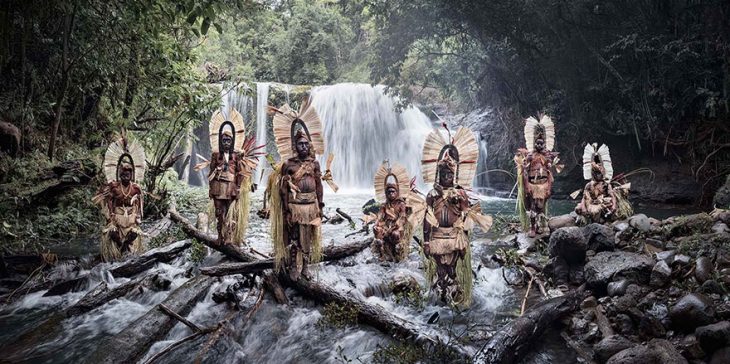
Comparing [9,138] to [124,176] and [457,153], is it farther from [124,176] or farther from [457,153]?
[457,153]

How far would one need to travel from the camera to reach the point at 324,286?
5.17 metres

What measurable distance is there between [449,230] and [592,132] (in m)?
13.0

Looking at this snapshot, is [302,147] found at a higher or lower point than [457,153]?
higher

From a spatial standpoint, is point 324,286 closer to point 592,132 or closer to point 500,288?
point 500,288

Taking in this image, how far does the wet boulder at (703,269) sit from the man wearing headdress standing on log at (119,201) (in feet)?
23.6

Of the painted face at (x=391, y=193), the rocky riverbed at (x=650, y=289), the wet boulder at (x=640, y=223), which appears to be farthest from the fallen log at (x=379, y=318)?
the wet boulder at (x=640, y=223)

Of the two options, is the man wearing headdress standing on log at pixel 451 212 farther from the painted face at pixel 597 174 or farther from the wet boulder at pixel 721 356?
the painted face at pixel 597 174

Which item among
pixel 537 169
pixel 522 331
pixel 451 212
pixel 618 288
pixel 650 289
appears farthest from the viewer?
pixel 537 169

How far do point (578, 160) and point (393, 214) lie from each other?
12434 mm

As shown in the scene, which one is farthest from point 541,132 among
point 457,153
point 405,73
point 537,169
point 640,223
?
point 405,73

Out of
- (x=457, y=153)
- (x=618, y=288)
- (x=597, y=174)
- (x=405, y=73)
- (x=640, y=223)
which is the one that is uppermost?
(x=405, y=73)

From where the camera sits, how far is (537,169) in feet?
26.5

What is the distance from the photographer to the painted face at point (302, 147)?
5.27m

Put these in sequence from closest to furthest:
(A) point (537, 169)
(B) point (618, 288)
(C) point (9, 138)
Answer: (B) point (618, 288)
(C) point (9, 138)
(A) point (537, 169)
